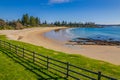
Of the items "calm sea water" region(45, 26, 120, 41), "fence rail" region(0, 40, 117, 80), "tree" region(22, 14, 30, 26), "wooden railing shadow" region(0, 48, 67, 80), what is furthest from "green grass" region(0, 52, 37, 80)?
"tree" region(22, 14, 30, 26)

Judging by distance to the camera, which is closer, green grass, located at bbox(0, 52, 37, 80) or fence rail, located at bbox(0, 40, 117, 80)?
fence rail, located at bbox(0, 40, 117, 80)

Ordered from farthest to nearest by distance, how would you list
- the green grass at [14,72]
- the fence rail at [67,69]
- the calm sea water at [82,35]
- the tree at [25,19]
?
the tree at [25,19], the calm sea water at [82,35], the green grass at [14,72], the fence rail at [67,69]

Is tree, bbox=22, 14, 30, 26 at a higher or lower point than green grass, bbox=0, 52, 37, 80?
higher

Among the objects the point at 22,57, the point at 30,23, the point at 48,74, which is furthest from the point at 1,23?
the point at 48,74

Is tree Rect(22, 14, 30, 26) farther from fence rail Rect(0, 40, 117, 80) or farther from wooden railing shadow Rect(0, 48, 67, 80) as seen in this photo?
wooden railing shadow Rect(0, 48, 67, 80)

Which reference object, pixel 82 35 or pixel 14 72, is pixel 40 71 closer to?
pixel 14 72

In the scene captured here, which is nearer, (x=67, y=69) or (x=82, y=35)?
(x=67, y=69)

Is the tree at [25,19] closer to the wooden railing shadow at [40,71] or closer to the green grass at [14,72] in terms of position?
the wooden railing shadow at [40,71]

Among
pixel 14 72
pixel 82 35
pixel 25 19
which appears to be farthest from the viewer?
pixel 25 19

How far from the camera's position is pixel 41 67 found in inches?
629

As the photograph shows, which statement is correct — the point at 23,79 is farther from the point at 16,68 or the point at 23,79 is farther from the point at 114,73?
the point at 114,73

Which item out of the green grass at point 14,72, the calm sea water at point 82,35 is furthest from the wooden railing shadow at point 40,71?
the calm sea water at point 82,35

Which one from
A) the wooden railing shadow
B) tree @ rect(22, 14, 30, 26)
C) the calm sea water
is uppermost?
tree @ rect(22, 14, 30, 26)

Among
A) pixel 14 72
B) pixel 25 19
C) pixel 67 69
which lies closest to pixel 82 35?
pixel 14 72
